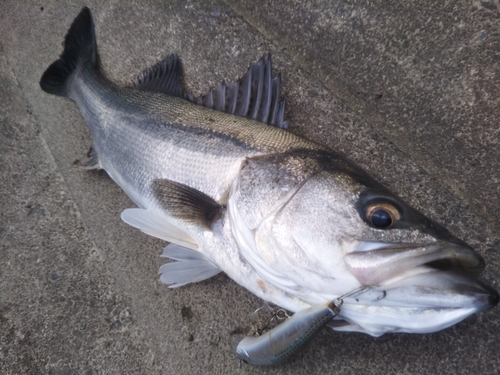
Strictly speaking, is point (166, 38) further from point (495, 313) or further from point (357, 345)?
point (495, 313)

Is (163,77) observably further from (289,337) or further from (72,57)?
(289,337)

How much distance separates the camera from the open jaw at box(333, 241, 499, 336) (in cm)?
111

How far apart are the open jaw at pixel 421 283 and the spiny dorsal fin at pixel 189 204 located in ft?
2.20

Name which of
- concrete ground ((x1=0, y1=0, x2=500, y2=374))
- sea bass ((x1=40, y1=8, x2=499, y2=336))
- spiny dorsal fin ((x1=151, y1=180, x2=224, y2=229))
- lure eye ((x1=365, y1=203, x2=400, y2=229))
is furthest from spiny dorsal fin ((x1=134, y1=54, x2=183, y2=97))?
lure eye ((x1=365, y1=203, x2=400, y2=229))

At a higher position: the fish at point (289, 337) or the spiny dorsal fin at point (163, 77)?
the spiny dorsal fin at point (163, 77)

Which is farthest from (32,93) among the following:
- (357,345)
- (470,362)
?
(470,362)

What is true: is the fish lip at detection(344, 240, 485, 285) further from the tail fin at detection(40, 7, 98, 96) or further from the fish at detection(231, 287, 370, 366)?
the tail fin at detection(40, 7, 98, 96)

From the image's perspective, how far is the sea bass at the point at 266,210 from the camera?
1.16 metres

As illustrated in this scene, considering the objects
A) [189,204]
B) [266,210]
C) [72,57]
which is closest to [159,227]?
[189,204]

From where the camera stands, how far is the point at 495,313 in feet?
5.39

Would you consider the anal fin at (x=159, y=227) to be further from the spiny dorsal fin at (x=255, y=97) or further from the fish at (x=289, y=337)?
the spiny dorsal fin at (x=255, y=97)

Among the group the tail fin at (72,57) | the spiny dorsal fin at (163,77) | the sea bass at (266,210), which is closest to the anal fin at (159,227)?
the sea bass at (266,210)

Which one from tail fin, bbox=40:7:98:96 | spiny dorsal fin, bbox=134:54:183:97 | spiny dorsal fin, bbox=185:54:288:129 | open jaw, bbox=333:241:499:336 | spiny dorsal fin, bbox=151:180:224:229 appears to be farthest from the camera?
tail fin, bbox=40:7:98:96

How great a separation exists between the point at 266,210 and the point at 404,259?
528 mm
